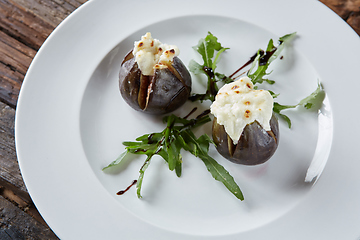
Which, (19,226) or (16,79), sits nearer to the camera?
(19,226)

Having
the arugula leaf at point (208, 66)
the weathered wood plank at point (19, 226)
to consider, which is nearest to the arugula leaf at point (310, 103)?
the arugula leaf at point (208, 66)

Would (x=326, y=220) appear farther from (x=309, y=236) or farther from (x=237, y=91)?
(x=237, y=91)

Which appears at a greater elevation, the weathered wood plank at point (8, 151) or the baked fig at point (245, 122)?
the baked fig at point (245, 122)

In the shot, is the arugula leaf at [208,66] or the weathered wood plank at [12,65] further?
the weathered wood plank at [12,65]

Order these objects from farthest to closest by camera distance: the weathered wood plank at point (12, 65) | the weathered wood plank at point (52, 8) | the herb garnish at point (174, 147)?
the weathered wood plank at point (52, 8) < the weathered wood plank at point (12, 65) < the herb garnish at point (174, 147)

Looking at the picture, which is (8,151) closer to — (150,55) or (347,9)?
(150,55)

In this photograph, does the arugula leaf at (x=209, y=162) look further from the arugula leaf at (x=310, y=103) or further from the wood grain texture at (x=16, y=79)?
the wood grain texture at (x=16, y=79)

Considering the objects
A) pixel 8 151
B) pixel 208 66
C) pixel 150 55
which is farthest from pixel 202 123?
pixel 8 151

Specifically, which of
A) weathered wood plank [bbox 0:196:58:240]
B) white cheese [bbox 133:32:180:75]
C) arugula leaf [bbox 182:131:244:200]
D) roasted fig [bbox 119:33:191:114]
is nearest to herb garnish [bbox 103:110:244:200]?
arugula leaf [bbox 182:131:244:200]
